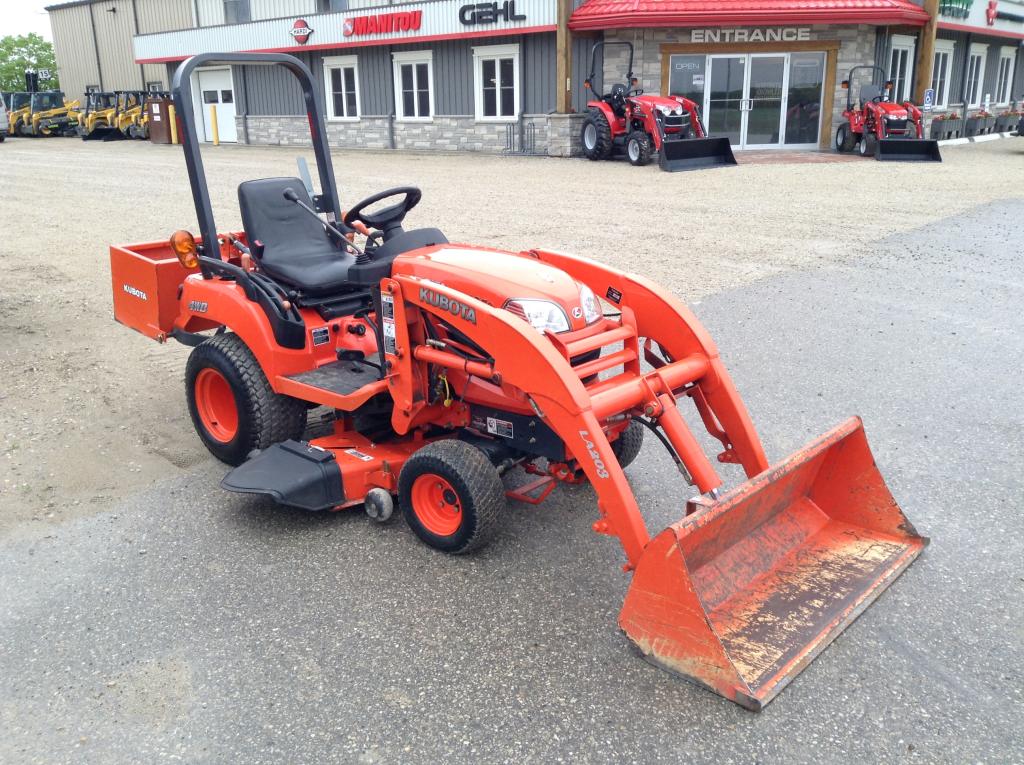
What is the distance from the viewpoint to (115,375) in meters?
6.02

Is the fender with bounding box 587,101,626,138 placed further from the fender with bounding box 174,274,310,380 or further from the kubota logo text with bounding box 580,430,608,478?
the kubota logo text with bounding box 580,430,608,478

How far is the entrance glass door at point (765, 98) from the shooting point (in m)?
20.6

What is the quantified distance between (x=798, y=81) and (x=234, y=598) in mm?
20636

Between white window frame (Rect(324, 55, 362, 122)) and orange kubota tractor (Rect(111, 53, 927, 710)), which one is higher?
white window frame (Rect(324, 55, 362, 122))

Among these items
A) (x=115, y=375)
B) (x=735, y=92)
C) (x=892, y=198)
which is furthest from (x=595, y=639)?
(x=735, y=92)

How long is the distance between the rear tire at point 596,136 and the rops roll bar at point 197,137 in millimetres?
14585

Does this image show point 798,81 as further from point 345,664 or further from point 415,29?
point 345,664

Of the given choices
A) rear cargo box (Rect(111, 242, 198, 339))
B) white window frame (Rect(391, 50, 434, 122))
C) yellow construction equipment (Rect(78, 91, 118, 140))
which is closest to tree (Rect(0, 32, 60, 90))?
yellow construction equipment (Rect(78, 91, 118, 140))

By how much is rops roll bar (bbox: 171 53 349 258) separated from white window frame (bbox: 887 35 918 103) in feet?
66.2

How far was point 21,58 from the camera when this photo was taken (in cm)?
5362

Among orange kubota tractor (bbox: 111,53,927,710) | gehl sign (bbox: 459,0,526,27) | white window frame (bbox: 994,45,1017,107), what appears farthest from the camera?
white window frame (bbox: 994,45,1017,107)

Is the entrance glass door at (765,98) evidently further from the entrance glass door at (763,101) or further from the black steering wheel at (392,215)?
the black steering wheel at (392,215)

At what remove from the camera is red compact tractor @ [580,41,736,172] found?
17.7 meters

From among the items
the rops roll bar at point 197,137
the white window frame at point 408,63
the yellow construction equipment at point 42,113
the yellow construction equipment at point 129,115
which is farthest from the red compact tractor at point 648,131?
the yellow construction equipment at point 42,113
